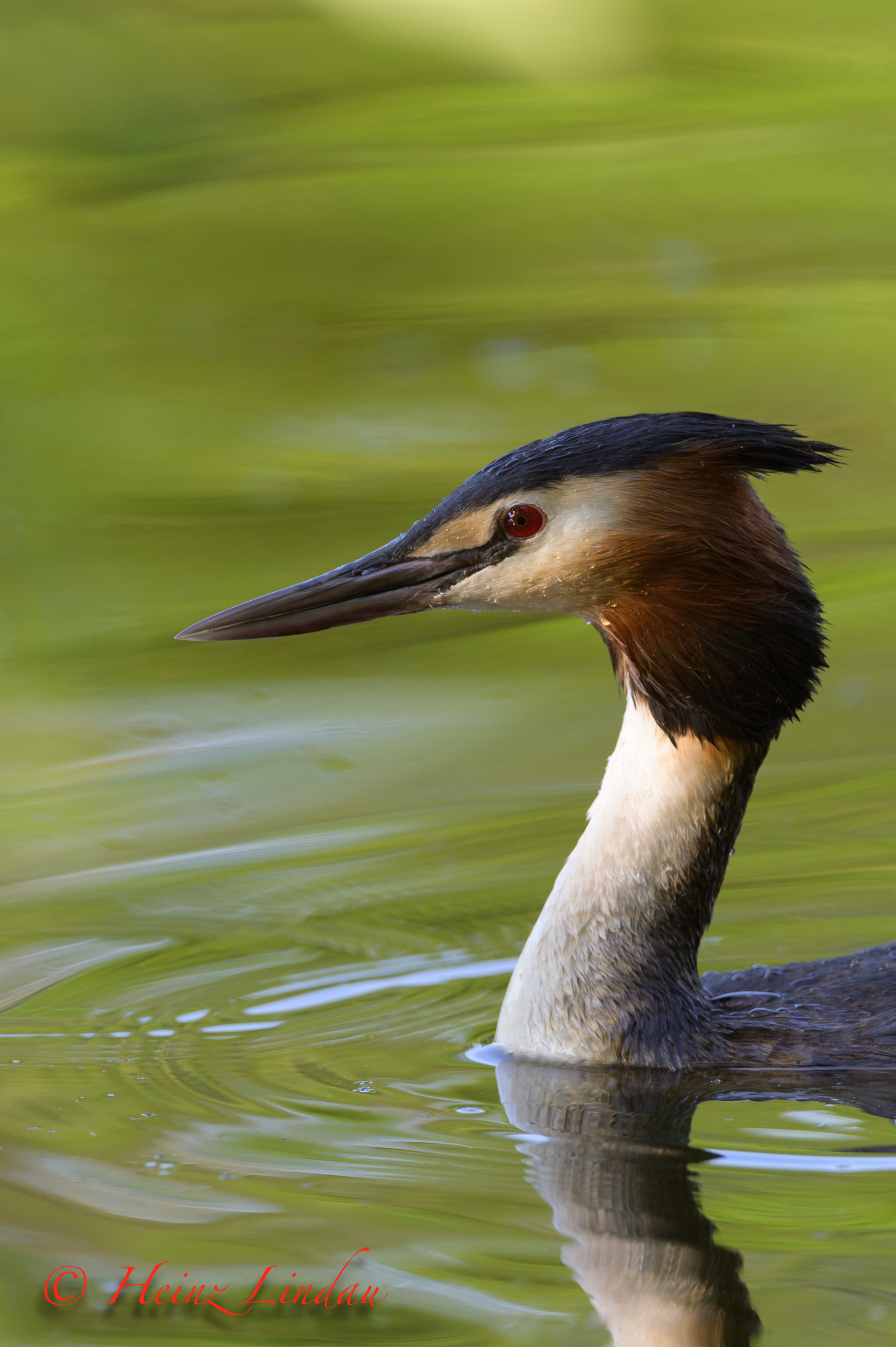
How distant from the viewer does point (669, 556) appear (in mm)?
3764

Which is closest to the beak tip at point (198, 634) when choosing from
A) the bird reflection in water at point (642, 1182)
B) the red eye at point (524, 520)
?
the red eye at point (524, 520)

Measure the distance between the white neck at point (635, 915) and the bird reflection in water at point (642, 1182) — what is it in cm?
9

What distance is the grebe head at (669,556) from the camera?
375 cm

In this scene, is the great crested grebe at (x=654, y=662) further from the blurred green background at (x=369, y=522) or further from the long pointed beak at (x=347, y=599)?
the blurred green background at (x=369, y=522)

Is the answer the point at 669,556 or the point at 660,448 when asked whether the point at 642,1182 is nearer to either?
the point at 669,556

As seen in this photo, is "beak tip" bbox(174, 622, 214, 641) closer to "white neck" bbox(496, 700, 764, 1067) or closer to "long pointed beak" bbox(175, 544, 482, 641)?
"long pointed beak" bbox(175, 544, 482, 641)

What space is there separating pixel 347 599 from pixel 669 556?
71 centimetres

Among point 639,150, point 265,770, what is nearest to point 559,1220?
point 265,770

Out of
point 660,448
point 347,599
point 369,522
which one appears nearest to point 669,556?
point 660,448

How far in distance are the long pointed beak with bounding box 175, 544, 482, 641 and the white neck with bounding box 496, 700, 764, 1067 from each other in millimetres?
513

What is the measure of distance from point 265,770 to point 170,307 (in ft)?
12.1

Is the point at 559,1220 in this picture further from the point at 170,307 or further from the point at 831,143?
the point at 831,143

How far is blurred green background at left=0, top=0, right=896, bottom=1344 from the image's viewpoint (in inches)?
139
